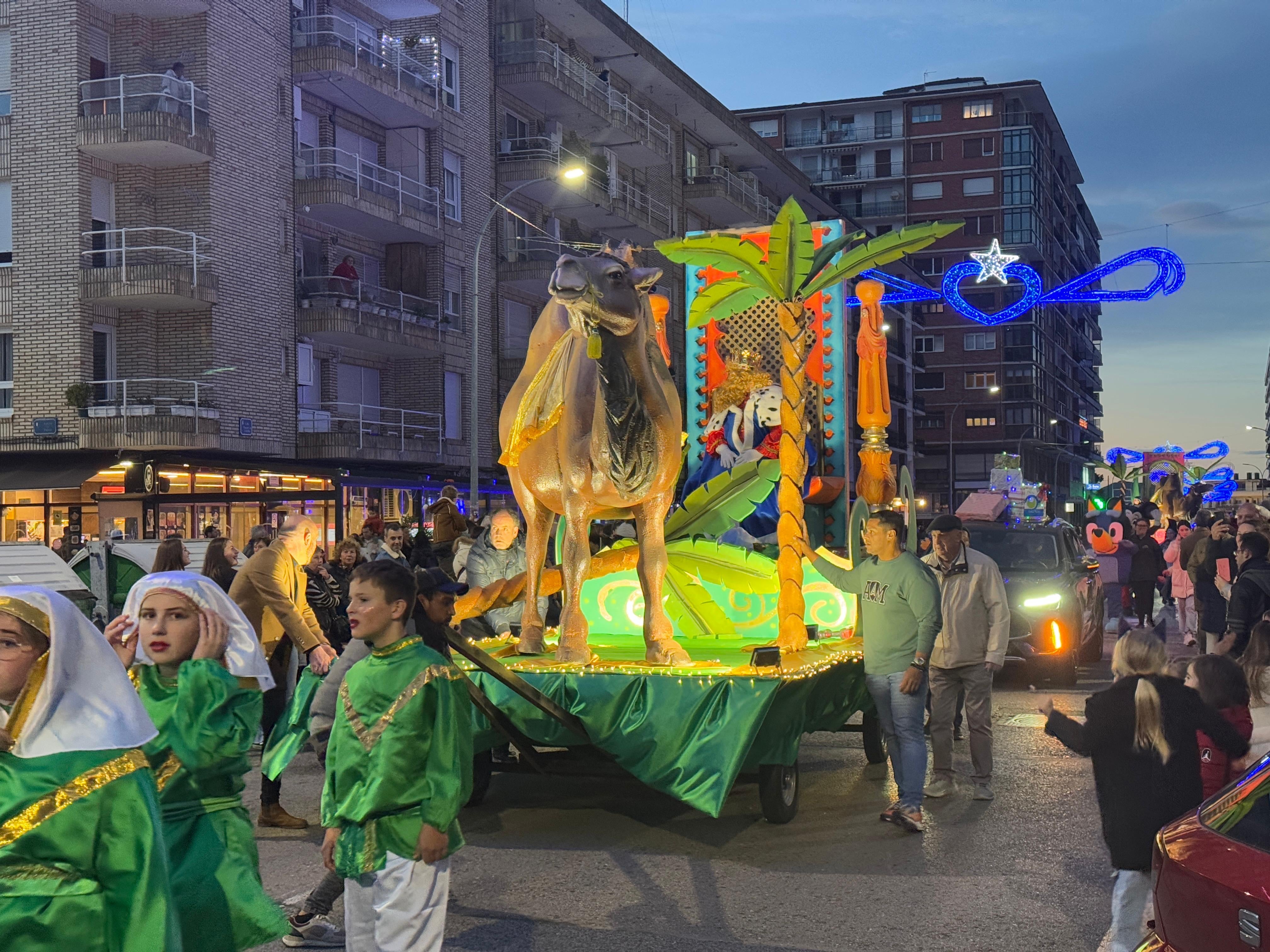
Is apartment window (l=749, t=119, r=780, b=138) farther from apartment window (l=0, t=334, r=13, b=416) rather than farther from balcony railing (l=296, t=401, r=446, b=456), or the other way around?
apartment window (l=0, t=334, r=13, b=416)

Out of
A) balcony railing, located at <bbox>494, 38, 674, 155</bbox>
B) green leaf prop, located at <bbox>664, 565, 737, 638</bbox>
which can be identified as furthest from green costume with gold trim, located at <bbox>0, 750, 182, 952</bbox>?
balcony railing, located at <bbox>494, 38, 674, 155</bbox>

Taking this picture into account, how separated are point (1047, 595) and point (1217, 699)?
9.86 meters

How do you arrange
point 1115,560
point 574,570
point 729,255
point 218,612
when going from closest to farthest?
1. point 218,612
2. point 574,570
3. point 729,255
4. point 1115,560

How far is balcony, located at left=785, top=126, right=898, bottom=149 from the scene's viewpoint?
300 ft

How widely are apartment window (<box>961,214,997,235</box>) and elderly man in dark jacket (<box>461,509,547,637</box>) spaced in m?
86.0

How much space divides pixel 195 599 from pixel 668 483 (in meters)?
4.63

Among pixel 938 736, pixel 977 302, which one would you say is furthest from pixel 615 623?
pixel 977 302

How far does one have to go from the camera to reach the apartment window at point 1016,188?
90375mm

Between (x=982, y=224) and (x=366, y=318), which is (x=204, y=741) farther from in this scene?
(x=982, y=224)

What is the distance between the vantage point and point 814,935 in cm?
605

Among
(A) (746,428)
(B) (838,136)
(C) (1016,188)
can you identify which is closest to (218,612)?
(A) (746,428)

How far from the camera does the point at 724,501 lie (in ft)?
35.9

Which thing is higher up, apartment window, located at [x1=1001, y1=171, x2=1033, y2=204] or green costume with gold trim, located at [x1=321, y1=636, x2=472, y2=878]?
apartment window, located at [x1=1001, y1=171, x2=1033, y2=204]

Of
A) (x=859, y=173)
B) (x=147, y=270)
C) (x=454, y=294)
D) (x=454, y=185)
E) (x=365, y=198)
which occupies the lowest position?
(x=147, y=270)
